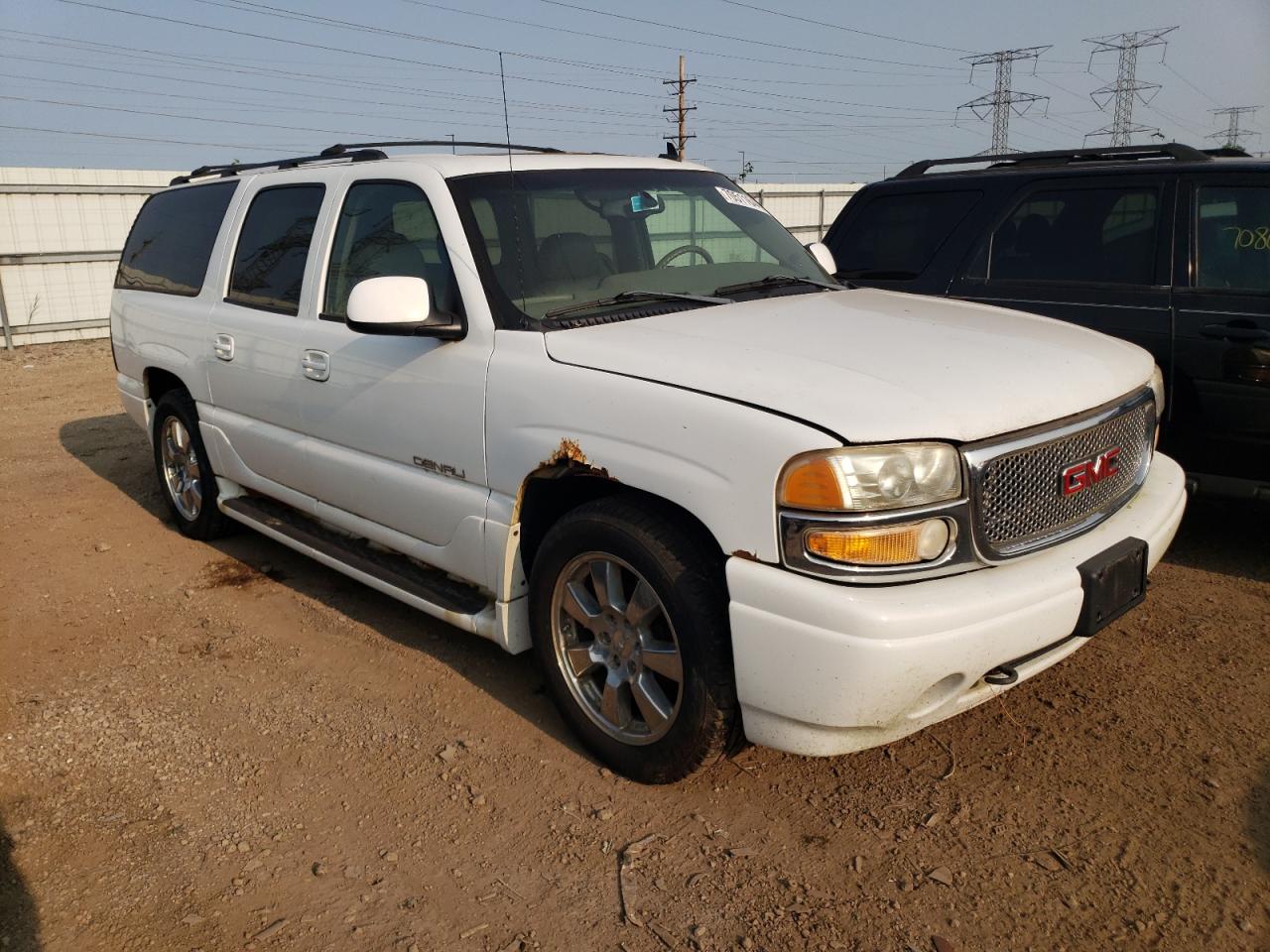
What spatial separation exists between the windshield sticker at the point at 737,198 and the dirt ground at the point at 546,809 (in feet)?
7.20

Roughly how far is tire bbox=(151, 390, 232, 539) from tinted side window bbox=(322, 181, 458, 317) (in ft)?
5.44

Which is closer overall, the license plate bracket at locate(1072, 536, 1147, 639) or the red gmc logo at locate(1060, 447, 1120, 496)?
the license plate bracket at locate(1072, 536, 1147, 639)

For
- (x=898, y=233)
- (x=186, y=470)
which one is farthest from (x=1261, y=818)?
(x=186, y=470)

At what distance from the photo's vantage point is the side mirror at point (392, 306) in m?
3.33

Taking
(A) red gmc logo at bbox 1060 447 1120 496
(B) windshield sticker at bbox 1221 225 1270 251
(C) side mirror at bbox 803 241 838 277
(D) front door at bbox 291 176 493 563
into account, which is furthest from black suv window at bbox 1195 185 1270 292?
(D) front door at bbox 291 176 493 563

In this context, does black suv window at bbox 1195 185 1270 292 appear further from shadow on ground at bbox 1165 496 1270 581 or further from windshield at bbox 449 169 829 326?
windshield at bbox 449 169 829 326

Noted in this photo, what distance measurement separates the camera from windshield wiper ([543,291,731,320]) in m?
3.48

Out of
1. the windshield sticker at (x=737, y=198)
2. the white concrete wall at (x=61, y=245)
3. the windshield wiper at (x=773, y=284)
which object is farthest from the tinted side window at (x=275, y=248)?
the white concrete wall at (x=61, y=245)

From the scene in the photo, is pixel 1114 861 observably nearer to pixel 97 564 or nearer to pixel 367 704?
pixel 367 704

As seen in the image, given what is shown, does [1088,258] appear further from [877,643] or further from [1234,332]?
[877,643]

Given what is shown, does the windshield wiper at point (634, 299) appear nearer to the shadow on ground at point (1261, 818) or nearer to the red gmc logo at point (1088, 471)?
the red gmc logo at point (1088, 471)

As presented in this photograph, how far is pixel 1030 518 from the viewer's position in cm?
282

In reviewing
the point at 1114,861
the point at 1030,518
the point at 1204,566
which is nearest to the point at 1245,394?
the point at 1204,566

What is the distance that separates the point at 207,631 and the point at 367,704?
45.2 inches
